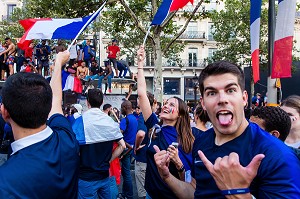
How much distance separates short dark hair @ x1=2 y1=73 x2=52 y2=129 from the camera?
2215 millimetres

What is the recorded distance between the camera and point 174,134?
415 cm

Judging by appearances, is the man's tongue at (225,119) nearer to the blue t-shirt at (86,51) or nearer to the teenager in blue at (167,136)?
the teenager in blue at (167,136)

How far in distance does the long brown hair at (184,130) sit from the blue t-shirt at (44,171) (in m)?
1.74

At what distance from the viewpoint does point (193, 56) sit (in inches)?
1955

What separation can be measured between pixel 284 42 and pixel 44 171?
4326 mm

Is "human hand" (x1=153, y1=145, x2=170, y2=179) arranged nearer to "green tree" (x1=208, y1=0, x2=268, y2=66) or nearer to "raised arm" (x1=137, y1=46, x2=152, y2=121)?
"raised arm" (x1=137, y1=46, x2=152, y2=121)

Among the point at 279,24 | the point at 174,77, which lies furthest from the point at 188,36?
the point at 279,24

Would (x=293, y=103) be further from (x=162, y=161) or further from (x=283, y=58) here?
(x=162, y=161)

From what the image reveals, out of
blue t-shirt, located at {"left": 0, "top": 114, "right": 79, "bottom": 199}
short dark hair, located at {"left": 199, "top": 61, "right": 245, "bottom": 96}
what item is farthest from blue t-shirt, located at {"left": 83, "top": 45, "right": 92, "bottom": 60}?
short dark hair, located at {"left": 199, "top": 61, "right": 245, "bottom": 96}

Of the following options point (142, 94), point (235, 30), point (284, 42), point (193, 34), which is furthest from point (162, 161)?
point (193, 34)

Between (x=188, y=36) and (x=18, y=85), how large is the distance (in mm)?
48083

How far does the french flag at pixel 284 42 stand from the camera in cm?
545

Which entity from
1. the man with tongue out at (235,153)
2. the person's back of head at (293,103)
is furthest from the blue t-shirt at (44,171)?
the person's back of head at (293,103)

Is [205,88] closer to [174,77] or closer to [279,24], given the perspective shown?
[279,24]
